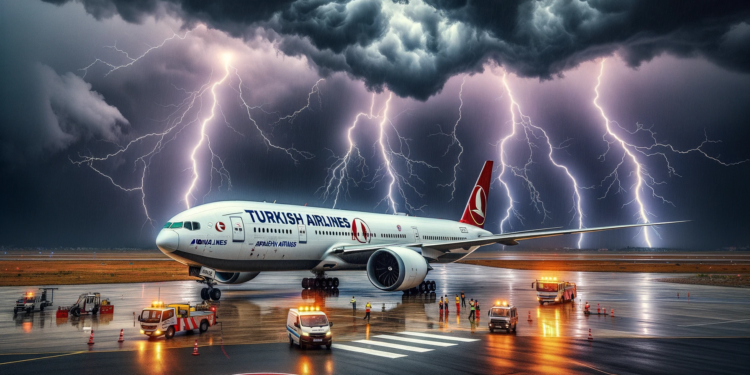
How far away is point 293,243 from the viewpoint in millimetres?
30500

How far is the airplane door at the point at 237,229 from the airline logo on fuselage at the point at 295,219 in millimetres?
925

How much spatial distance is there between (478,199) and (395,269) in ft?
71.5

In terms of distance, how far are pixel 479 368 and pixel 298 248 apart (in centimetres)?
1988

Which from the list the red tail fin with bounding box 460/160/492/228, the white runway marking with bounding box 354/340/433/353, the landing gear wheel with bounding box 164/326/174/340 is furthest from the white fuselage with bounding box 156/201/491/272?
the white runway marking with bounding box 354/340/433/353

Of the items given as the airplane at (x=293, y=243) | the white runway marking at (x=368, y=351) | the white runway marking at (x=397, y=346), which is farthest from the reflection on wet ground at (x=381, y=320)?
the airplane at (x=293, y=243)

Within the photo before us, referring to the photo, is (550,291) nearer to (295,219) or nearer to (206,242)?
(295,219)

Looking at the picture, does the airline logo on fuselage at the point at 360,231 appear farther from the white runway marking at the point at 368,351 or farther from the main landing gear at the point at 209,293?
the white runway marking at the point at 368,351

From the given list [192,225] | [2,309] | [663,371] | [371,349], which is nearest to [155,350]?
[371,349]

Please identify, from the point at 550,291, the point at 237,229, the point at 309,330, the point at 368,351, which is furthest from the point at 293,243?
the point at 368,351

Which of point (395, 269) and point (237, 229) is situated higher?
point (237, 229)

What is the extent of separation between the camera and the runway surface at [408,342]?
1270cm

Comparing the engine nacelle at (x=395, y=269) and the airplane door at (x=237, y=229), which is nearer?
the airplane door at (x=237, y=229)

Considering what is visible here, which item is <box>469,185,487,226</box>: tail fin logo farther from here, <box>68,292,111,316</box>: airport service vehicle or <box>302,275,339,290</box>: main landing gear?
<box>68,292,111,316</box>: airport service vehicle

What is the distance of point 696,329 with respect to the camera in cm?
1927
